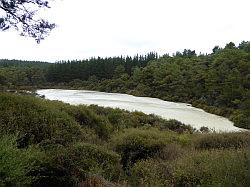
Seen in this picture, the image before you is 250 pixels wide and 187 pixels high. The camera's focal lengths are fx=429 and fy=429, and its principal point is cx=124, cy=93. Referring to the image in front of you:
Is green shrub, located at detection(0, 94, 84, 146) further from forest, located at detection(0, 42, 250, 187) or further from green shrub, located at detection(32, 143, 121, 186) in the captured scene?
green shrub, located at detection(32, 143, 121, 186)

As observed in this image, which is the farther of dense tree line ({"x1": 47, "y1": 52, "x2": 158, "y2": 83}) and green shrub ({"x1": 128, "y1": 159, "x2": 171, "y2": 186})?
dense tree line ({"x1": 47, "y1": 52, "x2": 158, "y2": 83})

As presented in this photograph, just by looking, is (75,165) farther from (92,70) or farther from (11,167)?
(92,70)

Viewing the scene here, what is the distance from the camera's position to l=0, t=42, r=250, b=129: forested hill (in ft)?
168

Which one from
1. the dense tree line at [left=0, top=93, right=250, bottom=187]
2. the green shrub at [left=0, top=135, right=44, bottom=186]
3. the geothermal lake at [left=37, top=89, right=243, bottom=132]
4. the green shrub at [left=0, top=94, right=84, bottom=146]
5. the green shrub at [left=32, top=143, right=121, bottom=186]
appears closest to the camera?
the green shrub at [left=0, top=135, right=44, bottom=186]

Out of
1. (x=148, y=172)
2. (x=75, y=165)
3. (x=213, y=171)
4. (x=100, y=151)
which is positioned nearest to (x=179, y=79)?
(x=100, y=151)

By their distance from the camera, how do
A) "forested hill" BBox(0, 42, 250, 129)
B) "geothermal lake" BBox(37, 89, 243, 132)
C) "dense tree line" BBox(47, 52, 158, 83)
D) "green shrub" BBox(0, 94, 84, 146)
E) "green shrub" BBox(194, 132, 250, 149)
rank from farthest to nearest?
"dense tree line" BBox(47, 52, 158, 83) → "forested hill" BBox(0, 42, 250, 129) → "geothermal lake" BBox(37, 89, 243, 132) → "green shrub" BBox(194, 132, 250, 149) → "green shrub" BBox(0, 94, 84, 146)

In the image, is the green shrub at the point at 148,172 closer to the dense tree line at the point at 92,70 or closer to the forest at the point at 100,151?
the forest at the point at 100,151

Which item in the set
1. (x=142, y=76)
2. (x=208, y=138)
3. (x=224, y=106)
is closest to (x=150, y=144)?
(x=208, y=138)

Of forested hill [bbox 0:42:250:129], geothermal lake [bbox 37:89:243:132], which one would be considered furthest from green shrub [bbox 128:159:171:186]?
forested hill [bbox 0:42:250:129]

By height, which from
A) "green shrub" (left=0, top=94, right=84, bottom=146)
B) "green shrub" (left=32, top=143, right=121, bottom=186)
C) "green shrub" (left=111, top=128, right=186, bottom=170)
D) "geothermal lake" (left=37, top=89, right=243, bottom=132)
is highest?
"green shrub" (left=0, top=94, right=84, bottom=146)

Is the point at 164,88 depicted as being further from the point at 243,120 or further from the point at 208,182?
the point at 208,182

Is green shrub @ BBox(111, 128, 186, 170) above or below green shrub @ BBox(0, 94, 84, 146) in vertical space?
below

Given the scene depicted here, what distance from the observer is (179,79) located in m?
73.2

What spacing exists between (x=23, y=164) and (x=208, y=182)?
354 centimetres
